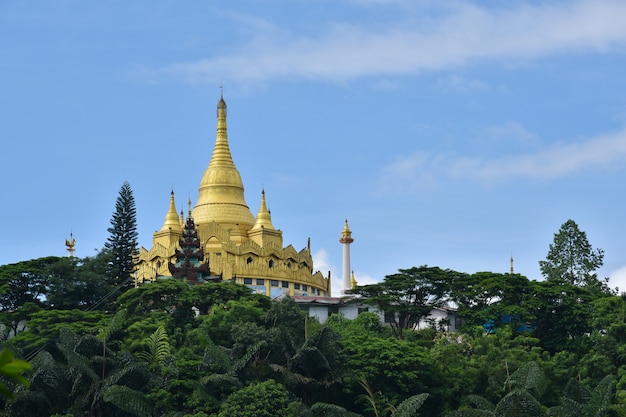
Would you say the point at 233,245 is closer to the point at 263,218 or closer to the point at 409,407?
the point at 263,218

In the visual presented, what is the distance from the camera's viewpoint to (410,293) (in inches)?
1838

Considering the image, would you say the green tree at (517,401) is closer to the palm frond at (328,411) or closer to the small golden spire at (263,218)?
the palm frond at (328,411)

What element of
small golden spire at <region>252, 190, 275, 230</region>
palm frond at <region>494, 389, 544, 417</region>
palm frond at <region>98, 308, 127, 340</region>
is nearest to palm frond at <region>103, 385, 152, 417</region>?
palm frond at <region>98, 308, 127, 340</region>

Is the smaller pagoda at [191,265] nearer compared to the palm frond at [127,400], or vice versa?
the palm frond at [127,400]

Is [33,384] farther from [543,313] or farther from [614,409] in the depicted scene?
[543,313]

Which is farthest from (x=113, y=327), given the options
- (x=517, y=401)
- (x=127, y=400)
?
A: (x=517, y=401)

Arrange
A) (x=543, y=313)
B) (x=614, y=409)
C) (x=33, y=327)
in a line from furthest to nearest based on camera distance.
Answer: (x=543, y=313) → (x=33, y=327) → (x=614, y=409)

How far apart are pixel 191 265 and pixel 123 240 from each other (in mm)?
4295

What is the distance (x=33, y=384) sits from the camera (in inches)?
1321

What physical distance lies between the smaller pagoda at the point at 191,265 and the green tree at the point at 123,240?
2.37 meters

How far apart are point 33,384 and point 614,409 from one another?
1882 centimetres

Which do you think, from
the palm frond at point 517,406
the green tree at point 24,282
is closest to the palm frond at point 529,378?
the palm frond at point 517,406

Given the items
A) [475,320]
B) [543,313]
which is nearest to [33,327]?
[475,320]

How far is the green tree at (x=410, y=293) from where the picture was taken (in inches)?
1820
